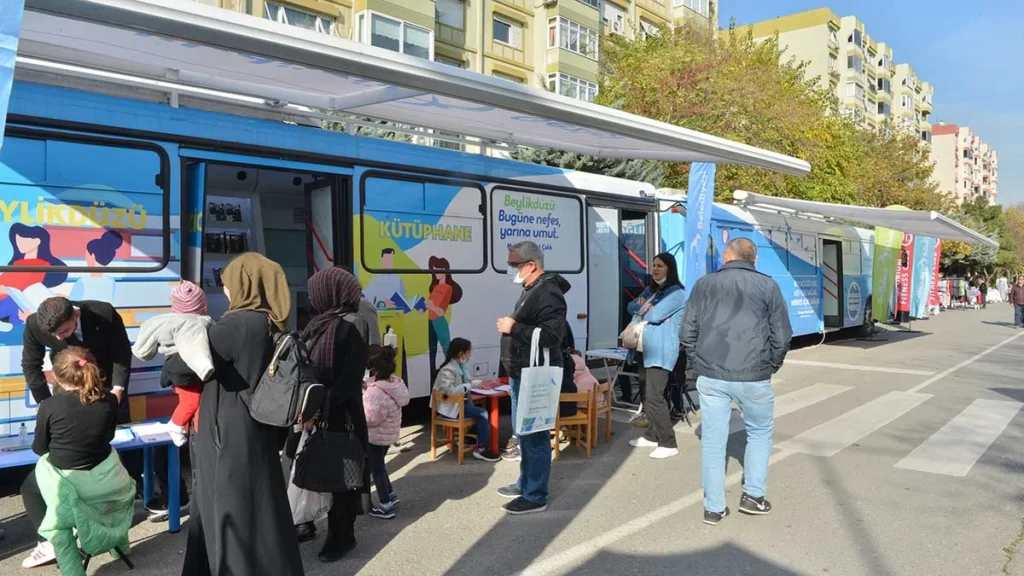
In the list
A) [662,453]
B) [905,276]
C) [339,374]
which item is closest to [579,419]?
[662,453]

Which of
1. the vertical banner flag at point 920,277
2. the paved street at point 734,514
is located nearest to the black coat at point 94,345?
the paved street at point 734,514

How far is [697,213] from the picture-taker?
29.3 ft

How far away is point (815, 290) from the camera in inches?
630

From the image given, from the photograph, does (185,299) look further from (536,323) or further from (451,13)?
(451,13)

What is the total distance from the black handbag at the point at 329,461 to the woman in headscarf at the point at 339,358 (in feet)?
0.26

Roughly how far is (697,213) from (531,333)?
15.9ft

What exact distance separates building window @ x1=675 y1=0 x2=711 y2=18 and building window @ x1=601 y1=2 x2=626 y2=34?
4984mm

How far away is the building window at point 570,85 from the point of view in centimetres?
2853

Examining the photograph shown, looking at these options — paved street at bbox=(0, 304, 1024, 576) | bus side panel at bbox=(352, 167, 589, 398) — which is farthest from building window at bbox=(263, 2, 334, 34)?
paved street at bbox=(0, 304, 1024, 576)

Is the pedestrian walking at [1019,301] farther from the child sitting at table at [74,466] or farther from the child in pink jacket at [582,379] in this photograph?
the child sitting at table at [74,466]

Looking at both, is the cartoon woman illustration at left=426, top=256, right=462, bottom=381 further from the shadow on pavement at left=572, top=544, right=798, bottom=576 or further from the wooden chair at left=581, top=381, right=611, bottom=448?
the shadow on pavement at left=572, top=544, right=798, bottom=576

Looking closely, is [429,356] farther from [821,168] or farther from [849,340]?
[821,168]

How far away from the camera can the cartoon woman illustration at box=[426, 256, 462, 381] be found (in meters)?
7.13

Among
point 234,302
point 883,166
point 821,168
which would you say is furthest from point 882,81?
point 234,302
